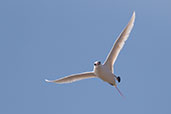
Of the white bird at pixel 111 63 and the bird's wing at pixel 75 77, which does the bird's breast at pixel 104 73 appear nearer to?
the white bird at pixel 111 63

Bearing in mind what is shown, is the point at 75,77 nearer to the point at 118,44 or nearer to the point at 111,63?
the point at 111,63

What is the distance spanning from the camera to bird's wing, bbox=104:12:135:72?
34375 mm

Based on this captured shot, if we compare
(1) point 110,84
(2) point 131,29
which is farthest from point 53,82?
(2) point 131,29

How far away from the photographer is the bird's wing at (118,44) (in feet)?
113

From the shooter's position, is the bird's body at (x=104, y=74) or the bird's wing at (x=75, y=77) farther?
the bird's wing at (x=75, y=77)

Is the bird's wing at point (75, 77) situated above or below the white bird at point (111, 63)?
above

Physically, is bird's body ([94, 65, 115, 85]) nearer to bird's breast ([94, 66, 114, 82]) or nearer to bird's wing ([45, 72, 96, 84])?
bird's breast ([94, 66, 114, 82])

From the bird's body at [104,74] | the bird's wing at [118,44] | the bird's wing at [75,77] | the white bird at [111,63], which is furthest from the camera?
the bird's wing at [75,77]

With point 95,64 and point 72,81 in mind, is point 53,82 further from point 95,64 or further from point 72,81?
point 95,64

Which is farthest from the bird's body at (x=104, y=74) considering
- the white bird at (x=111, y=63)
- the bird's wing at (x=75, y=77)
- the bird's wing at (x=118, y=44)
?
the bird's wing at (x=75, y=77)

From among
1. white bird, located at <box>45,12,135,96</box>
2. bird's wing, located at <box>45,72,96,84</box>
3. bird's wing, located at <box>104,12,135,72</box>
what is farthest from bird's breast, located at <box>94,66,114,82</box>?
bird's wing, located at <box>45,72,96,84</box>

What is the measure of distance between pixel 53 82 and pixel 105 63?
3976 millimetres

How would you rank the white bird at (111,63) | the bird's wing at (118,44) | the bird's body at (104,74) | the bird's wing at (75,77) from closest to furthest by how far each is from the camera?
the bird's wing at (118,44) → the white bird at (111,63) → the bird's body at (104,74) → the bird's wing at (75,77)

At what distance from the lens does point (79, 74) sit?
121 ft
